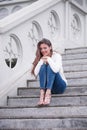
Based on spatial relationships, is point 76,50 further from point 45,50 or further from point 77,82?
point 45,50

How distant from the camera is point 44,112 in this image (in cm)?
445

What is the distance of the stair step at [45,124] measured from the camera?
408cm

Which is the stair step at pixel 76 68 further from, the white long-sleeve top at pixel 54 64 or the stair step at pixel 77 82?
the white long-sleeve top at pixel 54 64

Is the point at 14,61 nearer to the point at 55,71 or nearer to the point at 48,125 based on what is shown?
the point at 55,71

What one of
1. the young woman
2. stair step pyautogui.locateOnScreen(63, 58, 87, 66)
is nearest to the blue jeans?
the young woman

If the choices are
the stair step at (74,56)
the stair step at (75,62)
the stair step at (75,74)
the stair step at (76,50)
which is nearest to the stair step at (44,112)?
the stair step at (75,74)

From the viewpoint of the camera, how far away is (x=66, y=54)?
6.84 m

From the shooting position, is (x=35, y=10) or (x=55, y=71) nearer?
(x=55, y=71)

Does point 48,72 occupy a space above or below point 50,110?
above

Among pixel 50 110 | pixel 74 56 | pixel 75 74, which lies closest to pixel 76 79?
pixel 75 74

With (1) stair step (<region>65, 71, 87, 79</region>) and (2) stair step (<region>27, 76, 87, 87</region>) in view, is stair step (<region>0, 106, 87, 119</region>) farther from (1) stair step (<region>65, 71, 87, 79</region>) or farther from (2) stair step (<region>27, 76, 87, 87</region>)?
(1) stair step (<region>65, 71, 87, 79</region>)

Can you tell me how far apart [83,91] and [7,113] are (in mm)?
948

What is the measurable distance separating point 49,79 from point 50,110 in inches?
13.0

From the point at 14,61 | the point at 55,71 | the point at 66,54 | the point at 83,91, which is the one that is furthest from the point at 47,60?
the point at 66,54
